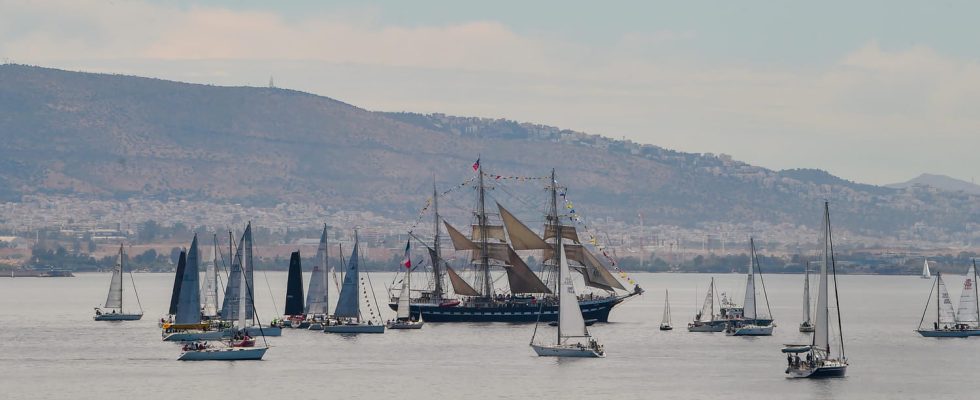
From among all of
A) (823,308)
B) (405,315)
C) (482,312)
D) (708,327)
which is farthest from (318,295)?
(823,308)

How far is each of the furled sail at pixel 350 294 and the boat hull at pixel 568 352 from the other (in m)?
22.3

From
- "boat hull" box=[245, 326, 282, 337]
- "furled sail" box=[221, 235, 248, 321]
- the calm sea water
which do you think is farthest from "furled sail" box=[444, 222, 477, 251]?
"furled sail" box=[221, 235, 248, 321]

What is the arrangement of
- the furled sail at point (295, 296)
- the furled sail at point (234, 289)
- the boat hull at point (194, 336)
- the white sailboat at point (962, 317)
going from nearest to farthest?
the furled sail at point (234, 289)
the boat hull at point (194, 336)
the white sailboat at point (962, 317)
the furled sail at point (295, 296)

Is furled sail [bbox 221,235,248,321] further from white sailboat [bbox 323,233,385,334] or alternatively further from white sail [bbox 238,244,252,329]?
white sailboat [bbox 323,233,385,334]

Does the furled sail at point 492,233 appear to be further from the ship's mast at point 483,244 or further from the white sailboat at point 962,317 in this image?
the white sailboat at point 962,317

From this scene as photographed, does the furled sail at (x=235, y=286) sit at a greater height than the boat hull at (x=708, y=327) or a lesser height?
greater

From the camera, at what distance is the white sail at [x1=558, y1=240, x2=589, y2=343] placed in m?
99.2

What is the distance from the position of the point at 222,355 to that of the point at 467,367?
13.2 meters

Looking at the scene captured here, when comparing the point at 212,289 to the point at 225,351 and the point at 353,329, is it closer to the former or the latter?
the point at 353,329

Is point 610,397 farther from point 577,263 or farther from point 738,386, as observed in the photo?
point 577,263

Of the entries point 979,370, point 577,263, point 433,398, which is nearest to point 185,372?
point 433,398

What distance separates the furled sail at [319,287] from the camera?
415 feet

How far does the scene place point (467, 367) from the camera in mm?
98688

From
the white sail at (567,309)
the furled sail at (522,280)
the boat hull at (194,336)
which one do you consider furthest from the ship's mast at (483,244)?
the white sail at (567,309)
